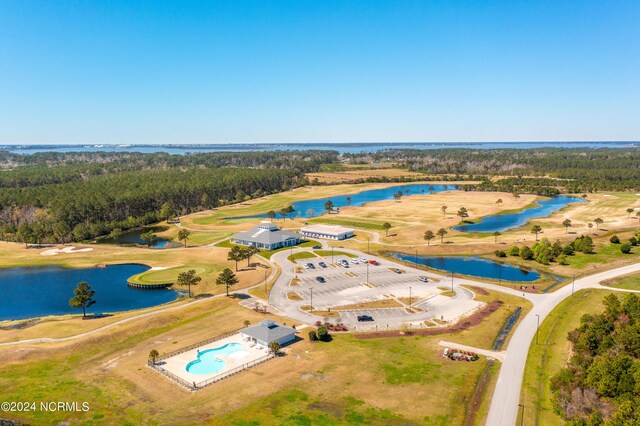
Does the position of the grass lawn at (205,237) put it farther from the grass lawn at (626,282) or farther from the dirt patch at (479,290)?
the grass lawn at (626,282)

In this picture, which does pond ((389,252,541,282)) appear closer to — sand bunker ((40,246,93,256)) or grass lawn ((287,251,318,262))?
grass lawn ((287,251,318,262))

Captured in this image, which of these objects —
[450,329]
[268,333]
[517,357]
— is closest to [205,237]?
[268,333]

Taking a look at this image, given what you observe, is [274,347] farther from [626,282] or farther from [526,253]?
[526,253]

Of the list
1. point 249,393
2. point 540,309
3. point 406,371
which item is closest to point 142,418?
point 249,393

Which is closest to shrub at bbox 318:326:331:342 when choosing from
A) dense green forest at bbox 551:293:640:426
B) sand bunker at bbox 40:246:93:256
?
dense green forest at bbox 551:293:640:426

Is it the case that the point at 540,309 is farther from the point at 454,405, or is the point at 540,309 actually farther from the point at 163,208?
the point at 163,208

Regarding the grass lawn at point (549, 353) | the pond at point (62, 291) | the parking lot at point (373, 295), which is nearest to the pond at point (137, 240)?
the pond at point (62, 291)
